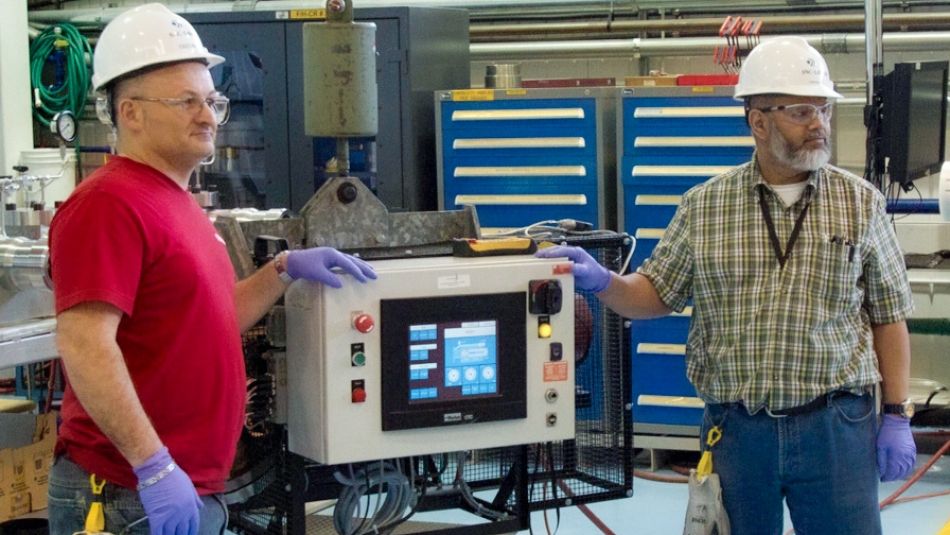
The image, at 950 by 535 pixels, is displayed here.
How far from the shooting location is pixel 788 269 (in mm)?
2504

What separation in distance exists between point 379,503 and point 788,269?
3.27 ft

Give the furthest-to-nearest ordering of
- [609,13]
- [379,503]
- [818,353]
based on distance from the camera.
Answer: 1. [609,13]
2. [379,503]
3. [818,353]

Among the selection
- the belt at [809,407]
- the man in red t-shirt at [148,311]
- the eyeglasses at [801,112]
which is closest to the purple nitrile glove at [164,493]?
the man in red t-shirt at [148,311]

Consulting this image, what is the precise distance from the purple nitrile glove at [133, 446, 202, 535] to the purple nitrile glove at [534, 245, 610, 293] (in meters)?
0.92

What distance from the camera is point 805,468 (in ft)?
8.07

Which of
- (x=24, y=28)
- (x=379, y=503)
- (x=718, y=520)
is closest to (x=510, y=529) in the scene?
(x=379, y=503)

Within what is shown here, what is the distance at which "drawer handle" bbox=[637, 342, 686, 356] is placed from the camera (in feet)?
14.6

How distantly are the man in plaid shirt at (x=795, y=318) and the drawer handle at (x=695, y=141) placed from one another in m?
1.74

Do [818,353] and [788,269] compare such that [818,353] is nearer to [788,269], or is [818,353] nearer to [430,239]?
[788,269]

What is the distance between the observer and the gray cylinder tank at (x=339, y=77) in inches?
97.4

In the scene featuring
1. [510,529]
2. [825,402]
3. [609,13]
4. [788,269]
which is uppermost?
[609,13]

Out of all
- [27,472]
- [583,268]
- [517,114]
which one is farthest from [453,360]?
[517,114]

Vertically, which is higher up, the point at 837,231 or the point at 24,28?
the point at 24,28

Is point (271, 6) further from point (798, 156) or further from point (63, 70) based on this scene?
point (798, 156)
